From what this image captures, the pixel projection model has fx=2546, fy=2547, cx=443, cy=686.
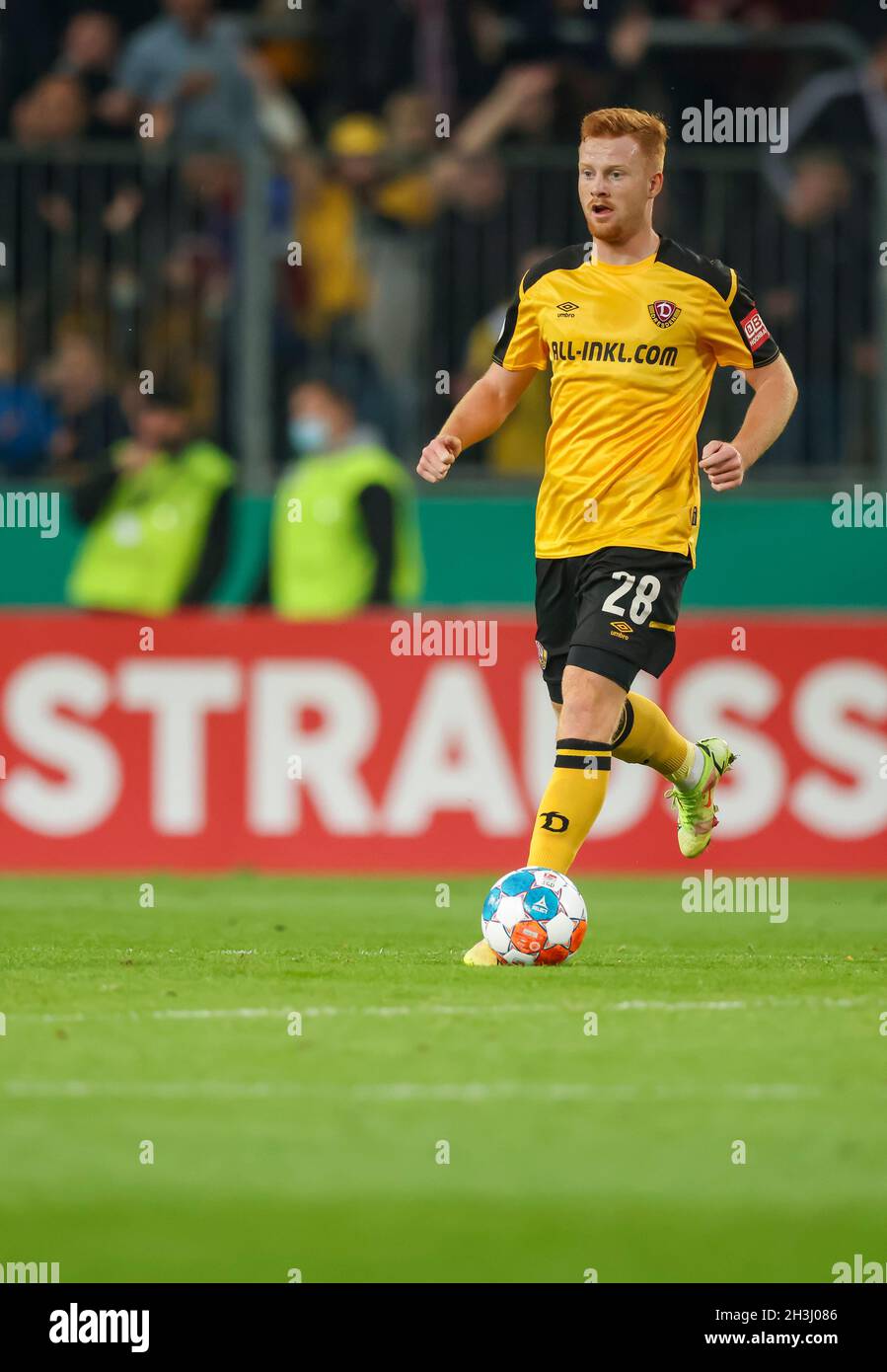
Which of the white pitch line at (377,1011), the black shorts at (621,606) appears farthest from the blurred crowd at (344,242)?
the white pitch line at (377,1011)

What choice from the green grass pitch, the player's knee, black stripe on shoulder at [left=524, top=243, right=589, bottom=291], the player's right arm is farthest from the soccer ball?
black stripe on shoulder at [left=524, top=243, right=589, bottom=291]

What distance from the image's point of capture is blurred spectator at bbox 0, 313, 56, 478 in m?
15.0

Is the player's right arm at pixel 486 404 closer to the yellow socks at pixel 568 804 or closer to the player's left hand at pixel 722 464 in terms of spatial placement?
the player's left hand at pixel 722 464

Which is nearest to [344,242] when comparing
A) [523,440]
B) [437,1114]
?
[523,440]

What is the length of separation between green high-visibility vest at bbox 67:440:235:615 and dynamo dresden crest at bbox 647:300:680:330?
6549 mm

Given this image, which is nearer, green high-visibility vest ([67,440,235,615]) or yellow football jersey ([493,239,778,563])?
yellow football jersey ([493,239,778,563])

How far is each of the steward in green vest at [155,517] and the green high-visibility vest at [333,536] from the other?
0.38 m

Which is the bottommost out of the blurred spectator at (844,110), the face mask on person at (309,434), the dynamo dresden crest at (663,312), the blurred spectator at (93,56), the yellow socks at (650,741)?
the yellow socks at (650,741)

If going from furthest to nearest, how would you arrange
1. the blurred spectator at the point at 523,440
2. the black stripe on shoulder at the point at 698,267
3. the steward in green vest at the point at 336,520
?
1. the blurred spectator at the point at 523,440
2. the steward in green vest at the point at 336,520
3. the black stripe on shoulder at the point at 698,267

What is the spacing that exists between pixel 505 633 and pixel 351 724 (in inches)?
37.8

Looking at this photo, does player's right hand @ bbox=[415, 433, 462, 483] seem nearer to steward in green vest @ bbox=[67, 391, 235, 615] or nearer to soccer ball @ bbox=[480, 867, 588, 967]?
soccer ball @ bbox=[480, 867, 588, 967]

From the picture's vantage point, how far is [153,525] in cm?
1483

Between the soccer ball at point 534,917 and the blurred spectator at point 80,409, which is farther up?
the blurred spectator at point 80,409

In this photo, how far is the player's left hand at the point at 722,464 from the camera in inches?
320
